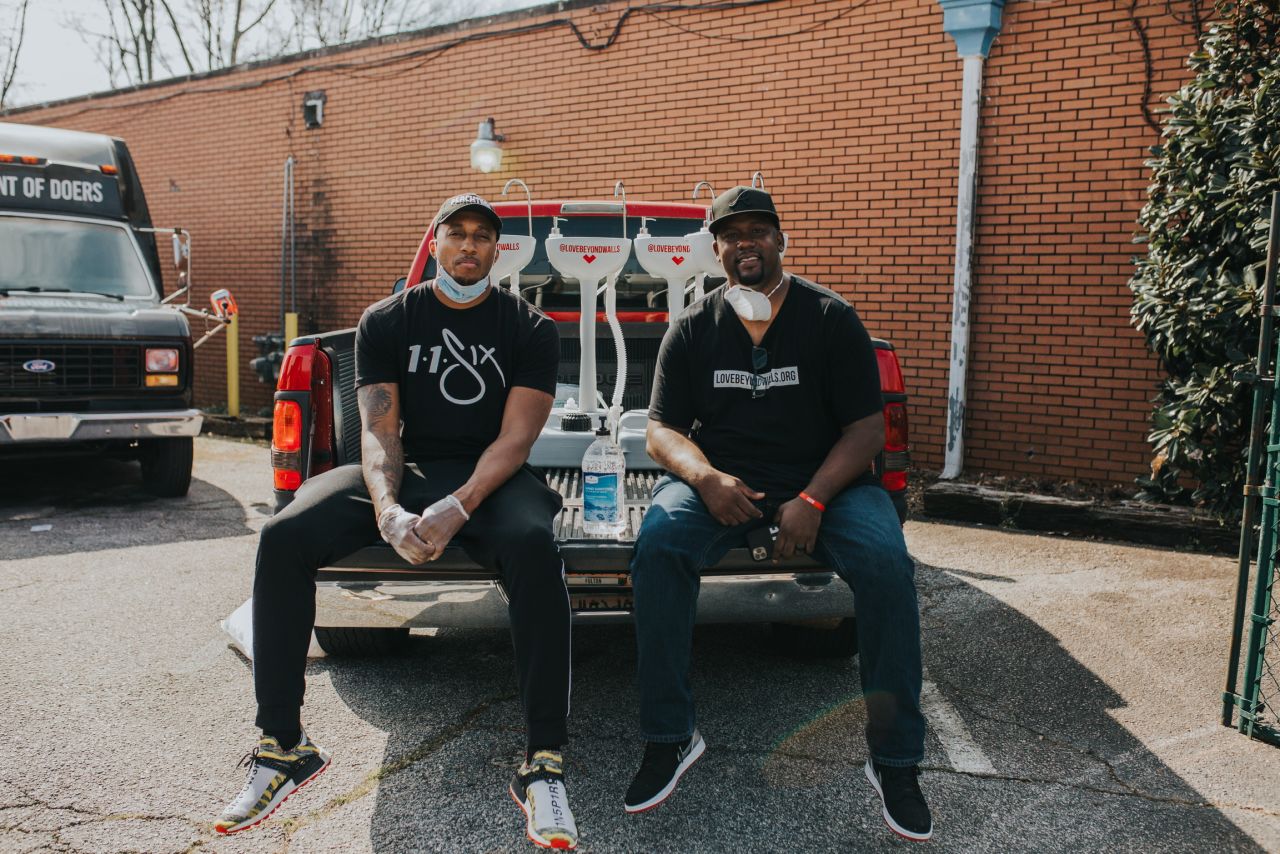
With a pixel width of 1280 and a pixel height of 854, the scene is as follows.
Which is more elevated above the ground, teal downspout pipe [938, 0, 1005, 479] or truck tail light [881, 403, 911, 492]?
teal downspout pipe [938, 0, 1005, 479]

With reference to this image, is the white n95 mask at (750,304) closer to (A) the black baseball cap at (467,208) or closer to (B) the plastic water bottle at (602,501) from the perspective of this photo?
(B) the plastic water bottle at (602,501)

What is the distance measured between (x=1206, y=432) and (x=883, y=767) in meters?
4.14

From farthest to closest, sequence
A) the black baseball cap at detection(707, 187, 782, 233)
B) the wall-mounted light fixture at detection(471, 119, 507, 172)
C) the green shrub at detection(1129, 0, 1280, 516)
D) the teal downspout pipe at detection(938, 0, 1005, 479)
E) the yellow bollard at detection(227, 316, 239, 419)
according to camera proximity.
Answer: the yellow bollard at detection(227, 316, 239, 419)
the wall-mounted light fixture at detection(471, 119, 507, 172)
the teal downspout pipe at detection(938, 0, 1005, 479)
the green shrub at detection(1129, 0, 1280, 516)
the black baseball cap at detection(707, 187, 782, 233)

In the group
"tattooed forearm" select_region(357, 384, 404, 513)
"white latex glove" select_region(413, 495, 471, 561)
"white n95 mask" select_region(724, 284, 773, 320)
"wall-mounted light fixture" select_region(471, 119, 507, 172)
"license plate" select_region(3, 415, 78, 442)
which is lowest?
"license plate" select_region(3, 415, 78, 442)

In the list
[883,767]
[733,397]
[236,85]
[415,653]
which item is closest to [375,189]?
[236,85]

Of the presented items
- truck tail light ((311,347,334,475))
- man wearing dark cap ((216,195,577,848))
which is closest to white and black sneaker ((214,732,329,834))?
man wearing dark cap ((216,195,577,848))

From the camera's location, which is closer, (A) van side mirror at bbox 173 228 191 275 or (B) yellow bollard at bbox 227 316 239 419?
(A) van side mirror at bbox 173 228 191 275

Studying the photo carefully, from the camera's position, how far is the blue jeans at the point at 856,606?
2633 mm

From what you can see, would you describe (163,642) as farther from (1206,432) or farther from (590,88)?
(590,88)

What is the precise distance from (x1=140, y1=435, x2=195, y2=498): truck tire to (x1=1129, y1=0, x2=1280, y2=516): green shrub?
6.72 meters

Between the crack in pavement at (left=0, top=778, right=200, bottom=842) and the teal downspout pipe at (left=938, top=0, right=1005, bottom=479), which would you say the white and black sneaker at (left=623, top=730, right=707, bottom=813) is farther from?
the teal downspout pipe at (left=938, top=0, right=1005, bottom=479)

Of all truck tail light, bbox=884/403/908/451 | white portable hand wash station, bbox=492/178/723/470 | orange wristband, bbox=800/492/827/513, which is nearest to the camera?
orange wristband, bbox=800/492/827/513

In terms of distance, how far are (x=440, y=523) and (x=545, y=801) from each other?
83cm

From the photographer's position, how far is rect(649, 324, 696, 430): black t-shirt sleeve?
3.26 m
